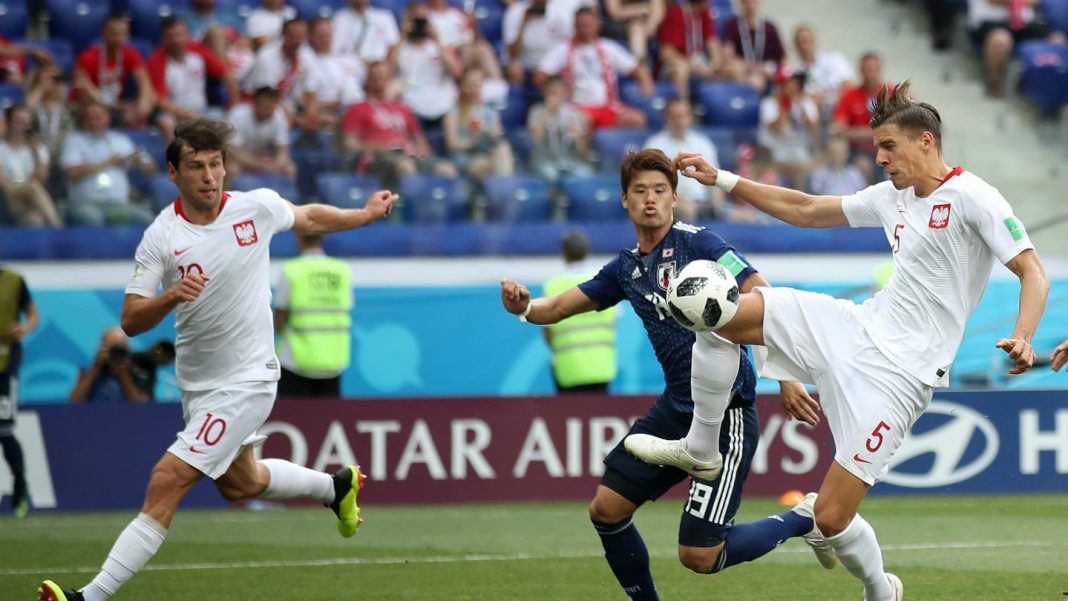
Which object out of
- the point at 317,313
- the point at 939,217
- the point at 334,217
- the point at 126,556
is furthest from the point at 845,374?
the point at 317,313

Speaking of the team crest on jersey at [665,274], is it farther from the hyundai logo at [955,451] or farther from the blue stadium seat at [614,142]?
the blue stadium seat at [614,142]

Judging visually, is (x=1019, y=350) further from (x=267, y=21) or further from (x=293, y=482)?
(x=267, y=21)

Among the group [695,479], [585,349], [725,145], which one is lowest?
[585,349]

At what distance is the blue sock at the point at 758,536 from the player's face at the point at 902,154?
1.52 m

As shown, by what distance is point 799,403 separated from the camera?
20.9ft

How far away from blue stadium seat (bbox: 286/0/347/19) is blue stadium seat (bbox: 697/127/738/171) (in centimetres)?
414

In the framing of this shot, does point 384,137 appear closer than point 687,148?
Yes

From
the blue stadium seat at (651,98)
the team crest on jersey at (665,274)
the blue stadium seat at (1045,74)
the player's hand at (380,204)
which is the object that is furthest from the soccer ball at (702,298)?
the blue stadium seat at (1045,74)

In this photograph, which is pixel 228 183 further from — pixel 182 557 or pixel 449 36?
pixel 182 557

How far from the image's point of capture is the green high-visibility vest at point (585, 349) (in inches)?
477

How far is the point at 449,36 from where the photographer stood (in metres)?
15.6

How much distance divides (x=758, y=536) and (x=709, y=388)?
758mm

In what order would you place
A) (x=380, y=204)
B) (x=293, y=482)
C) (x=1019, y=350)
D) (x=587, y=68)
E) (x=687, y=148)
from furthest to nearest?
(x=587, y=68)
(x=687, y=148)
(x=293, y=482)
(x=380, y=204)
(x=1019, y=350)

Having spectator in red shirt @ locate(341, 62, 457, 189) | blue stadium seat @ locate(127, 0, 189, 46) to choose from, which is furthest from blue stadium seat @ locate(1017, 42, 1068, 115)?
blue stadium seat @ locate(127, 0, 189, 46)
